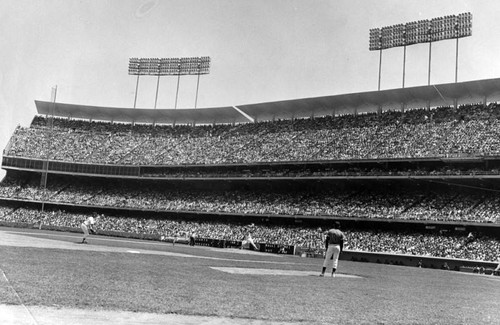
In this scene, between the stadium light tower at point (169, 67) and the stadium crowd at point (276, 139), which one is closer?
the stadium crowd at point (276, 139)

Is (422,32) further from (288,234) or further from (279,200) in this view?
(288,234)

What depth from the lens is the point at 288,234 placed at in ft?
162

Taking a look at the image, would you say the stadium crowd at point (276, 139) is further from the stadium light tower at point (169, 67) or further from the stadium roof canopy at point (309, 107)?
the stadium light tower at point (169, 67)

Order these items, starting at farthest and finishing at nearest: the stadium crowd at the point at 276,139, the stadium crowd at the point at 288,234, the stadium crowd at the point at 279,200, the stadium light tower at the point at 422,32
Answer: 1. the stadium light tower at the point at 422,32
2. the stadium crowd at the point at 276,139
3. the stadium crowd at the point at 279,200
4. the stadium crowd at the point at 288,234

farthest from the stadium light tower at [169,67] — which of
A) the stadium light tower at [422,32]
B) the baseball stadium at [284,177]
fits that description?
the stadium light tower at [422,32]

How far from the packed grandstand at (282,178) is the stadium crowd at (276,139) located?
0.54ft

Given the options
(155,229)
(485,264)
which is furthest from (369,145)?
(155,229)

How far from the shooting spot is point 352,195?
1981 inches

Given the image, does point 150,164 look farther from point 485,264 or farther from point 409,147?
point 485,264

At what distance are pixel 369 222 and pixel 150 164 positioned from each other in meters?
28.5

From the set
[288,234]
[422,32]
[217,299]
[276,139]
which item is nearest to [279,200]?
[288,234]

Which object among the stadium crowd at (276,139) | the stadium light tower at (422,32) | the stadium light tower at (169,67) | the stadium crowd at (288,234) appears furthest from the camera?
the stadium light tower at (169,67)

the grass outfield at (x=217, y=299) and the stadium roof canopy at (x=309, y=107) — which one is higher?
the stadium roof canopy at (x=309, y=107)

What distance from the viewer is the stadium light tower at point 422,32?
52.9 meters
